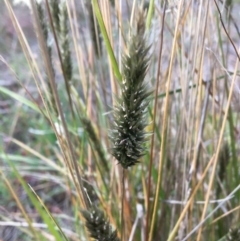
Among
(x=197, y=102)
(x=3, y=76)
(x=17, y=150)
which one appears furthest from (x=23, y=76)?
(x=197, y=102)

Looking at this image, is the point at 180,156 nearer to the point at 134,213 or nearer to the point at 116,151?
the point at 134,213

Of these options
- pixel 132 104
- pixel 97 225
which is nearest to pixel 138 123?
pixel 132 104

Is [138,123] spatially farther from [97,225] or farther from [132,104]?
[97,225]

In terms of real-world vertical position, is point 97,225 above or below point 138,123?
below

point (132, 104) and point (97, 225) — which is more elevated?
point (132, 104)

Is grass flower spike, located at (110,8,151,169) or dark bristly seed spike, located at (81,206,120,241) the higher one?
grass flower spike, located at (110,8,151,169)

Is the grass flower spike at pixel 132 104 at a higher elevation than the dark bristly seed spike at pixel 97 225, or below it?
higher
